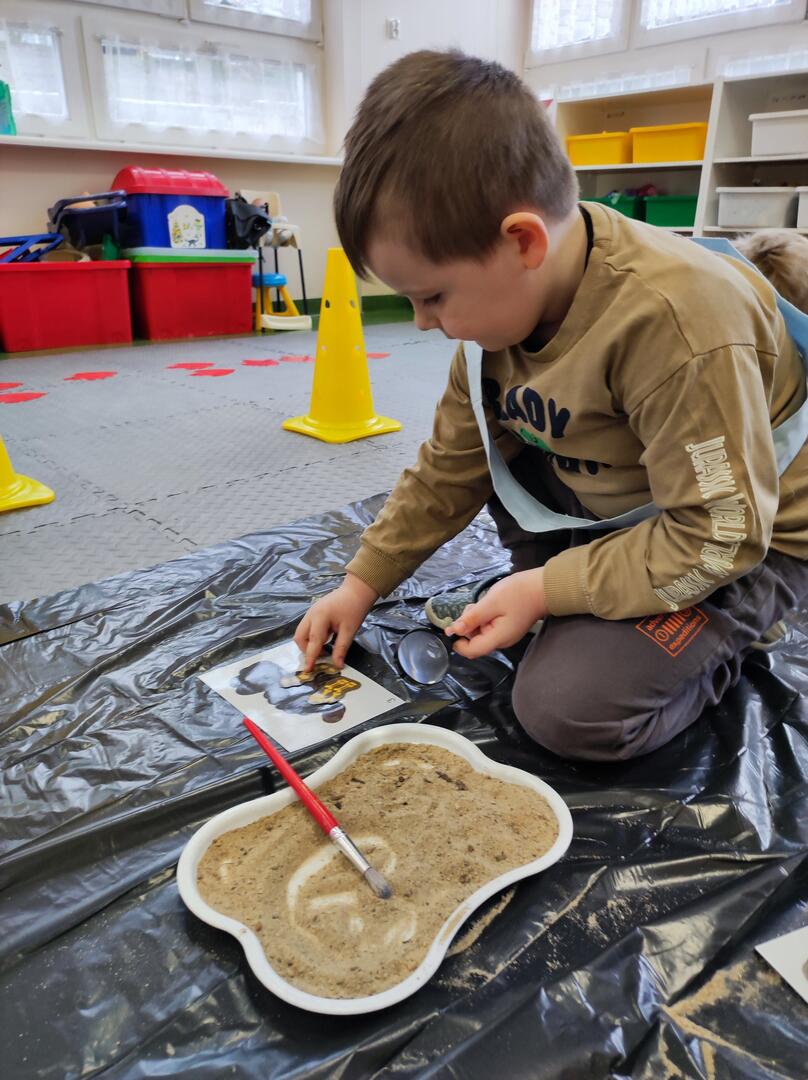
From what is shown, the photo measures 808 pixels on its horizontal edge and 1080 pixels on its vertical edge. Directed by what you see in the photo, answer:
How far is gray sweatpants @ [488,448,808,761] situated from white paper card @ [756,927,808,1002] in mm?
192

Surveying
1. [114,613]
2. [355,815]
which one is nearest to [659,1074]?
[355,815]

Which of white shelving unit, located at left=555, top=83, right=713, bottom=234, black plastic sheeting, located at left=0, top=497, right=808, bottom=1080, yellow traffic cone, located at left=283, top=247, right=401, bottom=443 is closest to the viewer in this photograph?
black plastic sheeting, located at left=0, top=497, right=808, bottom=1080

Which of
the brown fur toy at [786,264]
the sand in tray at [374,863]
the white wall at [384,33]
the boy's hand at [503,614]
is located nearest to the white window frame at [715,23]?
the white wall at [384,33]

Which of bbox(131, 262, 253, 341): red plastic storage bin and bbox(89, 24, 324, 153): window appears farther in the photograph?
bbox(89, 24, 324, 153): window

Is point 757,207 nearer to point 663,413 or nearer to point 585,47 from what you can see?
point 585,47

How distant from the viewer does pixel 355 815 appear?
609 mm

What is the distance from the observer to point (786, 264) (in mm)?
776

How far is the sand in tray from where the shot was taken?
0.49 meters

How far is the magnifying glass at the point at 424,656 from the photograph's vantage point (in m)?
0.83

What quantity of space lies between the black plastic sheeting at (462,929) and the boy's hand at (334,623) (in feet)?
0.16

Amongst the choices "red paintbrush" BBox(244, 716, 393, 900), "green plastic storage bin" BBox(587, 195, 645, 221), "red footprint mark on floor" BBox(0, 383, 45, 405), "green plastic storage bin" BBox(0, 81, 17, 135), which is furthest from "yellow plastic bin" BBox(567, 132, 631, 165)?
"red paintbrush" BBox(244, 716, 393, 900)

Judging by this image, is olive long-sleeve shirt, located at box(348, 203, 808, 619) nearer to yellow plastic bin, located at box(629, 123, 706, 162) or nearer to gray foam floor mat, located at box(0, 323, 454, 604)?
gray foam floor mat, located at box(0, 323, 454, 604)

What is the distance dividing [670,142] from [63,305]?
2.52 m

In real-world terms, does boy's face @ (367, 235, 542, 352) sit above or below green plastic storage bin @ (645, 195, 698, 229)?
below
